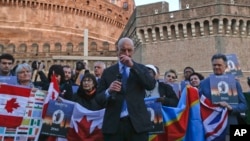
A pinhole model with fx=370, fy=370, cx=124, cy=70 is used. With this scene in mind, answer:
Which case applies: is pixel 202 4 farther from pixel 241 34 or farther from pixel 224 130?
pixel 224 130

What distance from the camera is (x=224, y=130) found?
427 centimetres

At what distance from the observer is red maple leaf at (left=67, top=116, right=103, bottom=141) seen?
433cm

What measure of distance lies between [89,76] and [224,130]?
1.67 meters

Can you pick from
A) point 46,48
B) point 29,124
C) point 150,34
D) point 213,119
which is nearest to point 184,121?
point 213,119

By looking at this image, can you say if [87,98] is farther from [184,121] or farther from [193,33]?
[193,33]

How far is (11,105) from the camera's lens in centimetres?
422

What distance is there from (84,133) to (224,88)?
67.2 inches

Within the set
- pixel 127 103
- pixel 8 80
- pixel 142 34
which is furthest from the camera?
pixel 142 34

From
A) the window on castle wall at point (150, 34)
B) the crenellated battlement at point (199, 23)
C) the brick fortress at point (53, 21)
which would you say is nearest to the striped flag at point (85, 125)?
the crenellated battlement at point (199, 23)

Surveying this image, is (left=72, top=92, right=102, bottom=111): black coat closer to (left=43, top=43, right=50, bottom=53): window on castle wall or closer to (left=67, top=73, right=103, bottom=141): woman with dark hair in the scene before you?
(left=67, top=73, right=103, bottom=141): woman with dark hair

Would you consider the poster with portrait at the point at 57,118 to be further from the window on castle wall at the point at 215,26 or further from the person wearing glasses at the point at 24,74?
the window on castle wall at the point at 215,26

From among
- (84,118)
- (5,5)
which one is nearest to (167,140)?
(84,118)

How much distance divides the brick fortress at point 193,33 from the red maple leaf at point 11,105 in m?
10.7

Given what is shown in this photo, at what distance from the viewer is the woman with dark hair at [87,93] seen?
405cm
